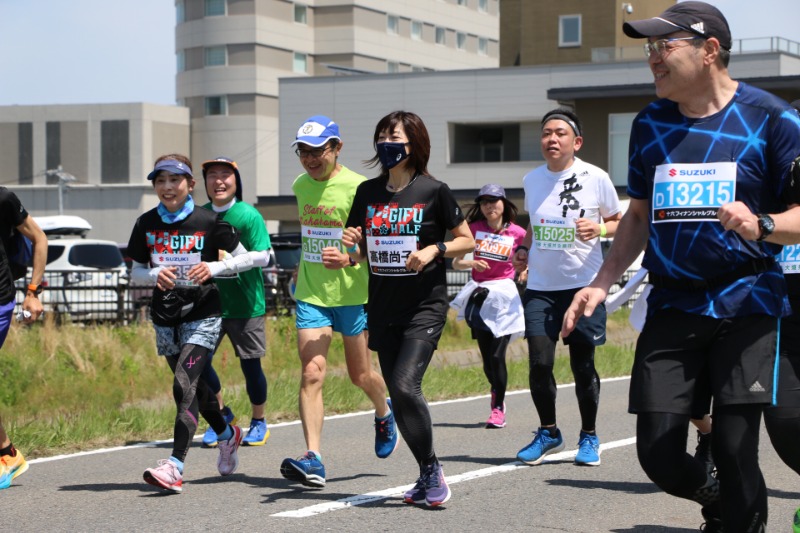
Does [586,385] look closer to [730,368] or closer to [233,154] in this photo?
[730,368]

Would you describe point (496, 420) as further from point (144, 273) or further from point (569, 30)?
point (569, 30)

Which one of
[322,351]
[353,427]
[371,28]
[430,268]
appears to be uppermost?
[371,28]

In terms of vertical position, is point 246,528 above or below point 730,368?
below

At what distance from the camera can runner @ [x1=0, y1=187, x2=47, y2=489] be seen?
26.2ft

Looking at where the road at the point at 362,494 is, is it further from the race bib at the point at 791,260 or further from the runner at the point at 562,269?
the race bib at the point at 791,260

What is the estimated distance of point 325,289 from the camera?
8234 mm

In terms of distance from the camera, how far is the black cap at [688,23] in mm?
5113

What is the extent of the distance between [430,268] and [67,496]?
97.1 inches

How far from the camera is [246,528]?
6.57 m

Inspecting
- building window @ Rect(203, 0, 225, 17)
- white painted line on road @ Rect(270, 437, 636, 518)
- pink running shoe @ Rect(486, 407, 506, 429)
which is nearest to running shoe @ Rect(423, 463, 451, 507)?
white painted line on road @ Rect(270, 437, 636, 518)

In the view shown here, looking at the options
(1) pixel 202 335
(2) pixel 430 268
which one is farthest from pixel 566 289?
(1) pixel 202 335

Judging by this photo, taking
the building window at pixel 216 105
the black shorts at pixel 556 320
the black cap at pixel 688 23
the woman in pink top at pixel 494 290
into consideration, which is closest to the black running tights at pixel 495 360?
the woman in pink top at pixel 494 290

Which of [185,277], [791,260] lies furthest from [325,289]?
[791,260]

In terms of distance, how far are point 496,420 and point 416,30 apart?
88.9m
